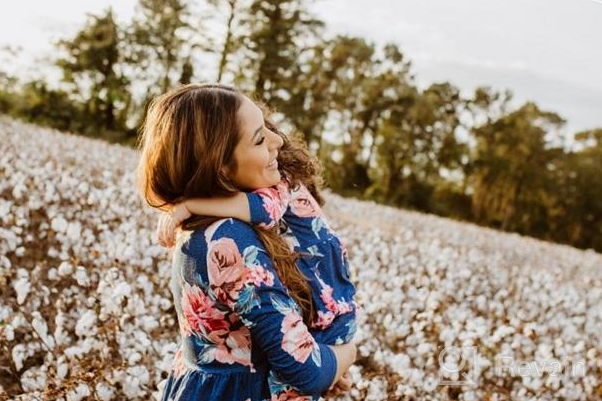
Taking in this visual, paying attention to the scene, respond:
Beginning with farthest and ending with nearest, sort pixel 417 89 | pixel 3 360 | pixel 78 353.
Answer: pixel 417 89
pixel 3 360
pixel 78 353

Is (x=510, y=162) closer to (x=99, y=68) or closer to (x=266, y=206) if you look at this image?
(x=99, y=68)

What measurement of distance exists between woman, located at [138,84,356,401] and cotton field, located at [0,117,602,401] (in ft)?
3.45

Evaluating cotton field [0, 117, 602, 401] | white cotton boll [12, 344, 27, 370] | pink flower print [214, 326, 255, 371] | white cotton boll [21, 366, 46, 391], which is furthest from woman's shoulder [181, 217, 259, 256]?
white cotton boll [12, 344, 27, 370]

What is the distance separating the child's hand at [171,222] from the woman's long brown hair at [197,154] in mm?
18

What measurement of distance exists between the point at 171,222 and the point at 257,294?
0.31m

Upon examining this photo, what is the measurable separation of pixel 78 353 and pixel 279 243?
6.43 feet

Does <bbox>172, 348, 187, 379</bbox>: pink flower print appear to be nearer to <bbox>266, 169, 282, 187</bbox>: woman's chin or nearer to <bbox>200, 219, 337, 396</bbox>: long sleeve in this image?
<bbox>200, 219, 337, 396</bbox>: long sleeve

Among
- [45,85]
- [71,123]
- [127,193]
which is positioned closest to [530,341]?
[127,193]

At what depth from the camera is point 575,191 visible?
119 feet

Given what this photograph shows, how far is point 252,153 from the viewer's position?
1.54m

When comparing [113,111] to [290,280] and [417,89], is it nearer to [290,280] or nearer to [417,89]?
[417,89]

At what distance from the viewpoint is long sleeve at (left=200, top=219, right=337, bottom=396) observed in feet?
4.67

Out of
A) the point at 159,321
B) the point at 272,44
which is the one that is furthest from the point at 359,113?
the point at 159,321

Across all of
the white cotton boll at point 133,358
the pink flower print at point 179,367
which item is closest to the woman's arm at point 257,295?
the pink flower print at point 179,367
